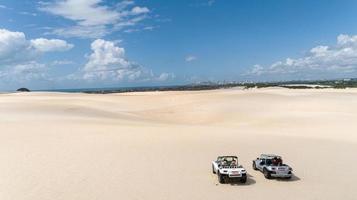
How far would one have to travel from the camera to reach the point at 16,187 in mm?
13805

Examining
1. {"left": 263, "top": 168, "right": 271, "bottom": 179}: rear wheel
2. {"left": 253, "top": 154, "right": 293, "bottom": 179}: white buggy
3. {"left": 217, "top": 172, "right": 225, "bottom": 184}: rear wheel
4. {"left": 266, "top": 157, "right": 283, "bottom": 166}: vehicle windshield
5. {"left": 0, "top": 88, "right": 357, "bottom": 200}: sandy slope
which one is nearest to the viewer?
{"left": 0, "top": 88, "right": 357, "bottom": 200}: sandy slope

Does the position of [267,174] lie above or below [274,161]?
below

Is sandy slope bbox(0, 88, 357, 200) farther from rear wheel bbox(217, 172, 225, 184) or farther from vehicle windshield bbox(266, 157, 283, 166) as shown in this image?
vehicle windshield bbox(266, 157, 283, 166)

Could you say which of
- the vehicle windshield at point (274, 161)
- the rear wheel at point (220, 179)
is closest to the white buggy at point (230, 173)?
the rear wheel at point (220, 179)

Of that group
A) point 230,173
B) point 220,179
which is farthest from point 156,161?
point 230,173

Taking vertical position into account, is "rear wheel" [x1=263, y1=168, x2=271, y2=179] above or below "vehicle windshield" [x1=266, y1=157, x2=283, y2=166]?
below

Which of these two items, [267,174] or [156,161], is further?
[156,161]

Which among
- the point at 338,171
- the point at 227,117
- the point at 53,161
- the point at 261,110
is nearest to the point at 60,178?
the point at 53,161

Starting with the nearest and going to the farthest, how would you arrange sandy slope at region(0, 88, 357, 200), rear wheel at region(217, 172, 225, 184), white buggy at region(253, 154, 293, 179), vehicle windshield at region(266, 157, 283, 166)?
sandy slope at region(0, 88, 357, 200) → rear wheel at region(217, 172, 225, 184) → white buggy at region(253, 154, 293, 179) → vehicle windshield at region(266, 157, 283, 166)

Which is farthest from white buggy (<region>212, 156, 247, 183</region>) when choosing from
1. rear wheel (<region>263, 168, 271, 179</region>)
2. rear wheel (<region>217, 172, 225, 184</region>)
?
rear wheel (<region>263, 168, 271, 179</region>)

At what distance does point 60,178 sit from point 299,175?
30.3ft

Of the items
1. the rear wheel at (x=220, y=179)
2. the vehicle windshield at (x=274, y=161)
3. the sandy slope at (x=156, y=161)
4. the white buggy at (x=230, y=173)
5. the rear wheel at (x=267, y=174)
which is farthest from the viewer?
the vehicle windshield at (x=274, y=161)

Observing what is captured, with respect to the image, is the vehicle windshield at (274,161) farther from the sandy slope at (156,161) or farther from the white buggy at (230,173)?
the white buggy at (230,173)

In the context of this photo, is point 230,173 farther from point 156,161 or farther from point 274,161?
point 156,161
